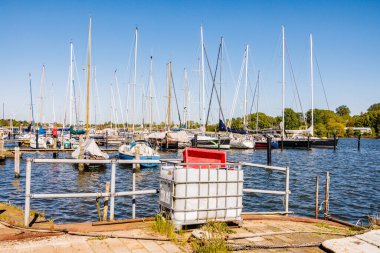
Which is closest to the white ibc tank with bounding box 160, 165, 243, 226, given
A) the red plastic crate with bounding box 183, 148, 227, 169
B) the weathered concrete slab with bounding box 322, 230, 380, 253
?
the red plastic crate with bounding box 183, 148, 227, 169

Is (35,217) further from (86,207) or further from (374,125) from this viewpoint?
(374,125)

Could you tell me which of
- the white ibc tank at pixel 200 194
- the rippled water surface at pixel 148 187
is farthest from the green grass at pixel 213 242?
the rippled water surface at pixel 148 187

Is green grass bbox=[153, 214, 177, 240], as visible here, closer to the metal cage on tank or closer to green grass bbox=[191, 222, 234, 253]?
the metal cage on tank

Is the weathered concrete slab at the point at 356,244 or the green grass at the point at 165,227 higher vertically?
the green grass at the point at 165,227

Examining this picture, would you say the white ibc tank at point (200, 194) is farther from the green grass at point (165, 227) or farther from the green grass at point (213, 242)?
the green grass at point (213, 242)

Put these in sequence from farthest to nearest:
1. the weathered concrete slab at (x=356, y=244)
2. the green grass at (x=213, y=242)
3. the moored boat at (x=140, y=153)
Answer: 1. the moored boat at (x=140, y=153)
2. the weathered concrete slab at (x=356, y=244)
3. the green grass at (x=213, y=242)

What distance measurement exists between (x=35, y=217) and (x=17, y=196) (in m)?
12.3

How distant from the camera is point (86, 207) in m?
16.4

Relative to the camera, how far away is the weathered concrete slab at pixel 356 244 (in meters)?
6.34

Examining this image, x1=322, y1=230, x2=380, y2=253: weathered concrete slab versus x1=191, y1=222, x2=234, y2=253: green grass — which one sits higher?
x1=191, y1=222, x2=234, y2=253: green grass

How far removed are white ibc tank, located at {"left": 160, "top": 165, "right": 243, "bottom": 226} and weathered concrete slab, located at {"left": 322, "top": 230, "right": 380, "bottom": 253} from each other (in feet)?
6.44

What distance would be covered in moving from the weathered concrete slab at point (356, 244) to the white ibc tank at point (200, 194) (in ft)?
6.44

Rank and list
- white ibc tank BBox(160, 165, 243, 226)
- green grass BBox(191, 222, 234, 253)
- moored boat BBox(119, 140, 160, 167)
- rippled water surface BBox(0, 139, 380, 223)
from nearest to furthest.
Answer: green grass BBox(191, 222, 234, 253)
white ibc tank BBox(160, 165, 243, 226)
rippled water surface BBox(0, 139, 380, 223)
moored boat BBox(119, 140, 160, 167)

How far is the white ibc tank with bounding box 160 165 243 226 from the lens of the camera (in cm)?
709
